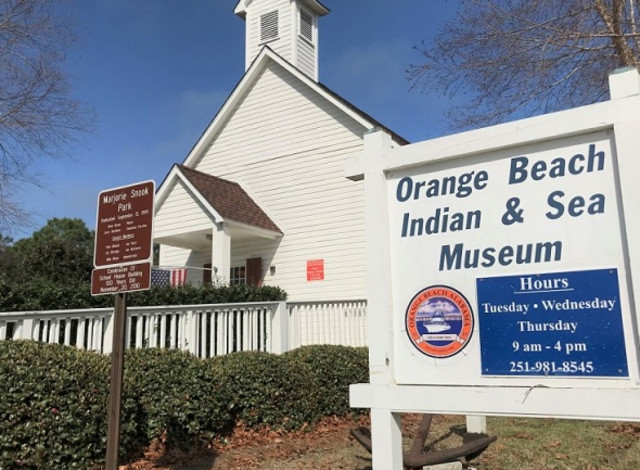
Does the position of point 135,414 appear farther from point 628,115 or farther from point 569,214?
point 628,115

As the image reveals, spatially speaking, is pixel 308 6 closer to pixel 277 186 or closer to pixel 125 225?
pixel 277 186

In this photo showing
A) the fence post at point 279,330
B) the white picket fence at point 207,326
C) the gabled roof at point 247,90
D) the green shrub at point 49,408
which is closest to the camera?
the green shrub at point 49,408

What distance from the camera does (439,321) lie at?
9.99ft

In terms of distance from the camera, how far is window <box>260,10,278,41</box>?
57.0 feet

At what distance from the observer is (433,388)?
3008 millimetres

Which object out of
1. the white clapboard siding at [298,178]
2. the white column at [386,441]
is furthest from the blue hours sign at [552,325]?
the white clapboard siding at [298,178]

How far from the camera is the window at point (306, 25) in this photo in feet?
57.2

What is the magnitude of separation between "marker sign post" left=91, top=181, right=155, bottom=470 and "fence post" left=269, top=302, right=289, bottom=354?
16.2 feet

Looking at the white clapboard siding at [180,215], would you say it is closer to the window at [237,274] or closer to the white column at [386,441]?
the window at [237,274]

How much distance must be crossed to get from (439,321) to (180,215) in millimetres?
12249

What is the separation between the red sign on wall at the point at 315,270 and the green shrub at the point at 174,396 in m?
8.15

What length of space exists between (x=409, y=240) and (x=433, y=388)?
0.88 m

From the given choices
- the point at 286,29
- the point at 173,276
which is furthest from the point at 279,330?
the point at 286,29

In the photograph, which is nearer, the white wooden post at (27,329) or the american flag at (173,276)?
the white wooden post at (27,329)
